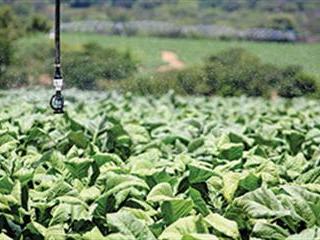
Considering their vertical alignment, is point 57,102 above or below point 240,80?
above

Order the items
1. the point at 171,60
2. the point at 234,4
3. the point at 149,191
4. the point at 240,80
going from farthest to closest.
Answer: the point at 234,4, the point at 171,60, the point at 240,80, the point at 149,191

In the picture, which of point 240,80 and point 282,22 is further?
point 282,22

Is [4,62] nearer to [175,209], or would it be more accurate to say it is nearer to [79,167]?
[79,167]

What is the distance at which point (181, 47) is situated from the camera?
20500 millimetres

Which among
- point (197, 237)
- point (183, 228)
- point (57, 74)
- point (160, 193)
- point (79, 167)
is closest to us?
point (197, 237)

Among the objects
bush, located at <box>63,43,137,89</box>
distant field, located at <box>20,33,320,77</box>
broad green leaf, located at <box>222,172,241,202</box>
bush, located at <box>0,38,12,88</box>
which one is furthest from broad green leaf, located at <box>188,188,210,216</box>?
distant field, located at <box>20,33,320,77</box>

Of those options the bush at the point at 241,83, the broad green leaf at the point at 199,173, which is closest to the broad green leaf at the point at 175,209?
the broad green leaf at the point at 199,173

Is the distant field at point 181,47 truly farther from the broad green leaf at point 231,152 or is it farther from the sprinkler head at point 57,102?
the broad green leaf at point 231,152

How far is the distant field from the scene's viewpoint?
14492 millimetres

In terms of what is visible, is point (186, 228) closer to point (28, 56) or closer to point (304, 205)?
point (304, 205)

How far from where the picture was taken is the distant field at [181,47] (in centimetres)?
1449

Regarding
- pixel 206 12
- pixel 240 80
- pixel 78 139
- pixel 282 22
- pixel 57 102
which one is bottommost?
pixel 206 12

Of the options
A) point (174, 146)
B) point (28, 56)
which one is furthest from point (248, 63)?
point (174, 146)

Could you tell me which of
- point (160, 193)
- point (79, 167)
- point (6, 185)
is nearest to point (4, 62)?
point (79, 167)
